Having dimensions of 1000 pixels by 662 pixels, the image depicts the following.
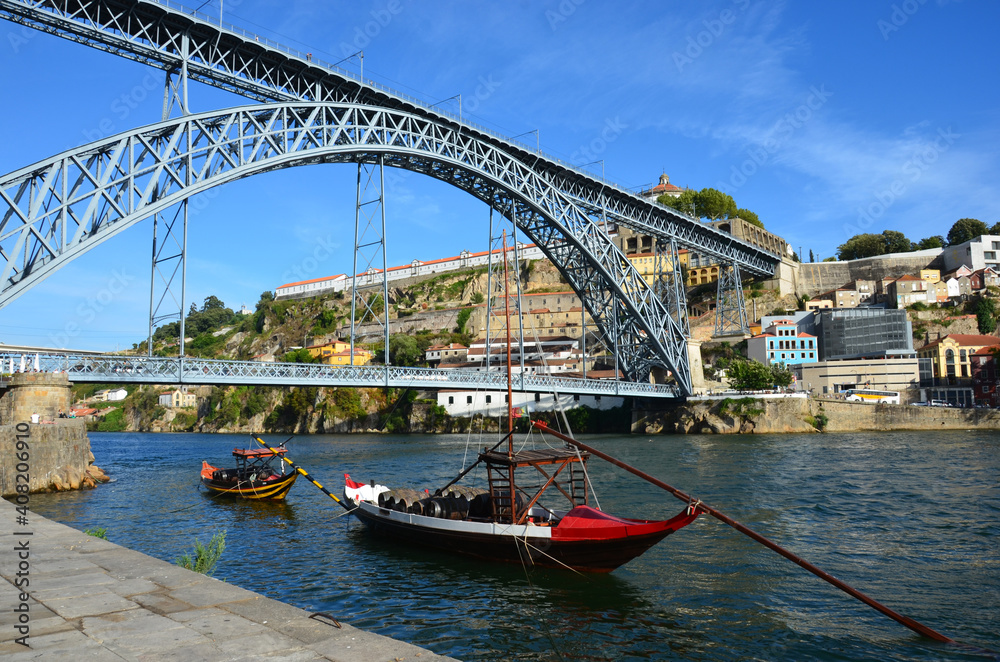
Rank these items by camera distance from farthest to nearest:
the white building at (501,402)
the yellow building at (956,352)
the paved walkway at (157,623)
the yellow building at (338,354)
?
the yellow building at (338,354), the white building at (501,402), the yellow building at (956,352), the paved walkway at (157,623)

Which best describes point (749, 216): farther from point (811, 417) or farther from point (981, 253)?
point (811, 417)

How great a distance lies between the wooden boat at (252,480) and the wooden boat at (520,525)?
6.42 meters

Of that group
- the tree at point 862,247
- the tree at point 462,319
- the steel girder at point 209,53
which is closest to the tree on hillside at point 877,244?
the tree at point 862,247

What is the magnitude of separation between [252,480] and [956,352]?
56.6 m

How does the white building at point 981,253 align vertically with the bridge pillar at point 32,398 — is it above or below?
above

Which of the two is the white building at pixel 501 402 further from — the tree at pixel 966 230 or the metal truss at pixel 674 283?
the tree at pixel 966 230

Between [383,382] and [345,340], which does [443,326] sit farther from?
[383,382]

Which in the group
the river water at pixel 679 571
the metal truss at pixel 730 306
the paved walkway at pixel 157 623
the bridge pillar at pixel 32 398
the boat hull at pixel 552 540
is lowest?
the river water at pixel 679 571

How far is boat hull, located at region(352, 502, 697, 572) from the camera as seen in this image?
12.9 metres

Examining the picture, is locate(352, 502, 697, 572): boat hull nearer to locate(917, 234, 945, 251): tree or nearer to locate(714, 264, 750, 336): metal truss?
locate(714, 264, 750, 336): metal truss

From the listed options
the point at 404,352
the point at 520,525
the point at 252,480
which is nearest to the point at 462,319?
the point at 404,352

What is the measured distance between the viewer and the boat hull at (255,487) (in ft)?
75.3

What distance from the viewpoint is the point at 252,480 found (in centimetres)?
2372

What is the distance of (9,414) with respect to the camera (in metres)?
22.8
